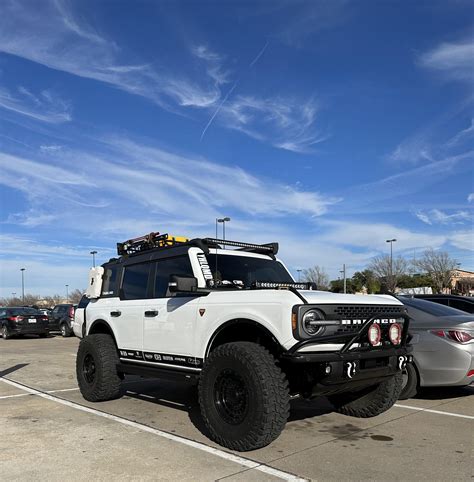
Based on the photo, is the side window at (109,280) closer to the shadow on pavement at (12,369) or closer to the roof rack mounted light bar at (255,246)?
the roof rack mounted light bar at (255,246)

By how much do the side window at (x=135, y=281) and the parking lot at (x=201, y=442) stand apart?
1.49m

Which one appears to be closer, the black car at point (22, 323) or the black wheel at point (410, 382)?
the black wheel at point (410, 382)

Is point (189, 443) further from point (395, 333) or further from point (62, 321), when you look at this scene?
point (62, 321)

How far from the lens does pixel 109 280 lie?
296 inches

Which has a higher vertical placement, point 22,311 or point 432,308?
point 432,308

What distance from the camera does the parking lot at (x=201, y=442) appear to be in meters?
4.15

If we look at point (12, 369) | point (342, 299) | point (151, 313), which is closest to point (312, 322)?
point (342, 299)

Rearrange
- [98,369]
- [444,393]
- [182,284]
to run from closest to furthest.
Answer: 1. [182,284]
2. [98,369]
3. [444,393]

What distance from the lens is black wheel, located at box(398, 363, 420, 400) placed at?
6.84 meters

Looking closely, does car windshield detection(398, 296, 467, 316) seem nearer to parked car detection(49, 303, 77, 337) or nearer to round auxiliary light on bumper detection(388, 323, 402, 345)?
round auxiliary light on bumper detection(388, 323, 402, 345)

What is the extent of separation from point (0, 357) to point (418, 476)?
11639 millimetres

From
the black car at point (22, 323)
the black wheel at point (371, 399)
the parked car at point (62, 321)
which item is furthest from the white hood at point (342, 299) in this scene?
the black car at point (22, 323)

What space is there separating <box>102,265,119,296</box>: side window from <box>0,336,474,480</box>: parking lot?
1.57 m

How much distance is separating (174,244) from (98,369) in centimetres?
200
